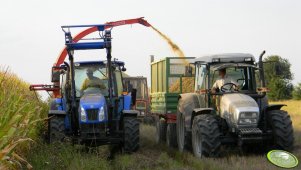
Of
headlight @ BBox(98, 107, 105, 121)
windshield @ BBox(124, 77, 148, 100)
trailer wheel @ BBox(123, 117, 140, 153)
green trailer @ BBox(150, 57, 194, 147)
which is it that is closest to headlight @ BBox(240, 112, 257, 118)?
trailer wheel @ BBox(123, 117, 140, 153)

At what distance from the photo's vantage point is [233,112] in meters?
9.09

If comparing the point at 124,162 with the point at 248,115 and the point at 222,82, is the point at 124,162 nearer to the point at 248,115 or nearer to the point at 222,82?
the point at 248,115

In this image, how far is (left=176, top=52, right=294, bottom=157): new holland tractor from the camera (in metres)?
8.98

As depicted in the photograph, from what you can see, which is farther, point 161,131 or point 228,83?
point 161,131

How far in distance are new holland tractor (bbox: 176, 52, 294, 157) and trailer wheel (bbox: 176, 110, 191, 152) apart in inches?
1.2

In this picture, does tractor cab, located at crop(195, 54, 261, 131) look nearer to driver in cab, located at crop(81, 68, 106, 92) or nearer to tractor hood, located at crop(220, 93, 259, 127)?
tractor hood, located at crop(220, 93, 259, 127)

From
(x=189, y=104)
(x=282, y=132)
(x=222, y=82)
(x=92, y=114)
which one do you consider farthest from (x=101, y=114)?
(x=282, y=132)

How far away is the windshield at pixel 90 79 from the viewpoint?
10.8 m

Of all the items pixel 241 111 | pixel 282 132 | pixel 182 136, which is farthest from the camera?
pixel 182 136

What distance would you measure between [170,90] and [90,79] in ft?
9.77

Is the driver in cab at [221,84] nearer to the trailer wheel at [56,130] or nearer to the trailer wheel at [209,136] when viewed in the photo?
the trailer wheel at [209,136]

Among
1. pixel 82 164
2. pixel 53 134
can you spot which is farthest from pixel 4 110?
pixel 53 134

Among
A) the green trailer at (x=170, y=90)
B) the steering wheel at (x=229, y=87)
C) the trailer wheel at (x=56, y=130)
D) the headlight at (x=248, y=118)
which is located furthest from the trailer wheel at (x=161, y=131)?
the headlight at (x=248, y=118)

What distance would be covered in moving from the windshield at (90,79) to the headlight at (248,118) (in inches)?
123
